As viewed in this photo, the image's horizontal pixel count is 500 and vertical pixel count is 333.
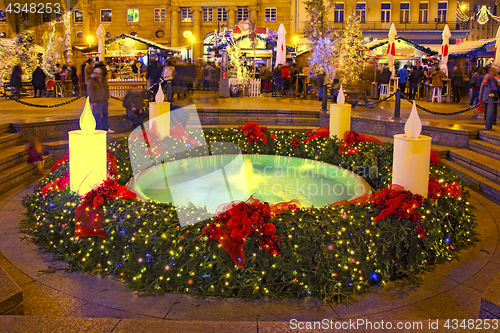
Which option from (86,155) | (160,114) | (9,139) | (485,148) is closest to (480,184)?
(485,148)

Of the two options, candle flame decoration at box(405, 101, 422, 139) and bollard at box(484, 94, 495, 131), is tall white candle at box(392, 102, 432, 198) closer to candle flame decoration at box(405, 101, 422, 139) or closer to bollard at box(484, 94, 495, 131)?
candle flame decoration at box(405, 101, 422, 139)

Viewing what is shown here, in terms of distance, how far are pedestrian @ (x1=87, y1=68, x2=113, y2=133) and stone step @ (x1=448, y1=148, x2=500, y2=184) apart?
23.2 feet

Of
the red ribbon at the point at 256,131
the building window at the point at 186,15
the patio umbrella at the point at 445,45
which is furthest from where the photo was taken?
the building window at the point at 186,15

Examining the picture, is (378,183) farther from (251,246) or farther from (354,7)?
(354,7)

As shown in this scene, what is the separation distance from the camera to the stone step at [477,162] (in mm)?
6352

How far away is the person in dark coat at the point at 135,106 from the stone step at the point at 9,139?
2.47 m

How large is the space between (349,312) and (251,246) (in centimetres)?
86

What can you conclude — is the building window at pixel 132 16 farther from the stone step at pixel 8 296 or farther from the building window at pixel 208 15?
the stone step at pixel 8 296

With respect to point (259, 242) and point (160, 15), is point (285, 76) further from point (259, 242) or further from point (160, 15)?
A: point (160, 15)

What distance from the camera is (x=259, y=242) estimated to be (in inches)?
127

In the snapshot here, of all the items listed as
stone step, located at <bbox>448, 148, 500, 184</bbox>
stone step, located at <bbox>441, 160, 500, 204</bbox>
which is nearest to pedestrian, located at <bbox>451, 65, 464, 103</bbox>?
stone step, located at <bbox>448, 148, 500, 184</bbox>

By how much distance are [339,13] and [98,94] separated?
29468 mm

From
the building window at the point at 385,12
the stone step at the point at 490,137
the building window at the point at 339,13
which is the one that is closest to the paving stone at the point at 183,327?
the stone step at the point at 490,137

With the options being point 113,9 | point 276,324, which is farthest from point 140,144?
point 113,9
